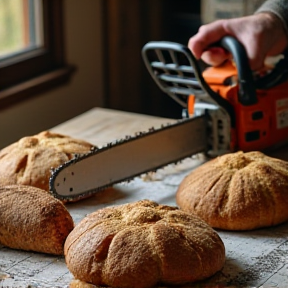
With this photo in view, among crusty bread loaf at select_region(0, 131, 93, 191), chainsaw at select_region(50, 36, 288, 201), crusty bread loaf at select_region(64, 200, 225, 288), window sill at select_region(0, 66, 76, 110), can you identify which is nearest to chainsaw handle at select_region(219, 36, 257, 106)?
chainsaw at select_region(50, 36, 288, 201)

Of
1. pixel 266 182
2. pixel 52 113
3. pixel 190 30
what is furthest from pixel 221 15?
pixel 266 182

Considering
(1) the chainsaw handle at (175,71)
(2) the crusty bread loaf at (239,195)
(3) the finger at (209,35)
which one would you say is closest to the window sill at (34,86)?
(1) the chainsaw handle at (175,71)

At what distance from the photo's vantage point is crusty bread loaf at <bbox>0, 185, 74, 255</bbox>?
146 centimetres

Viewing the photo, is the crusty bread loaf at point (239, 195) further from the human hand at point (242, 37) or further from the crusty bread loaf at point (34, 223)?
the human hand at point (242, 37)

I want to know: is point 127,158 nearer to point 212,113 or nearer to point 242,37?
point 212,113

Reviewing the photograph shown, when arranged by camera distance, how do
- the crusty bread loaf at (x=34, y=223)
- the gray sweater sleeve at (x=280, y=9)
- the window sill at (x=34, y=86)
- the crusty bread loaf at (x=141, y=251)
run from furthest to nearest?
the window sill at (x=34, y=86)
the gray sweater sleeve at (x=280, y=9)
the crusty bread loaf at (x=34, y=223)
the crusty bread loaf at (x=141, y=251)

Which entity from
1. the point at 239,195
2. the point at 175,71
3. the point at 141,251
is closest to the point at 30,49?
the point at 175,71

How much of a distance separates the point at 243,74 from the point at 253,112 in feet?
0.38

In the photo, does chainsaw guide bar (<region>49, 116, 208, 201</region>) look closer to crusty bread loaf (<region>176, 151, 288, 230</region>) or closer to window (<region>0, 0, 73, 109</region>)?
crusty bread loaf (<region>176, 151, 288, 230</region>)

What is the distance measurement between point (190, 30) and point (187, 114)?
1921mm

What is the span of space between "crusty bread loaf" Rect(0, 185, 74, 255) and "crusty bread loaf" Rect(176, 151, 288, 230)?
29 cm

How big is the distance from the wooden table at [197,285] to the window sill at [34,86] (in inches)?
48.1

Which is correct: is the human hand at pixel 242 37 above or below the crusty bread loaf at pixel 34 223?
above

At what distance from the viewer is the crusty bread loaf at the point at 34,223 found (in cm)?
146
